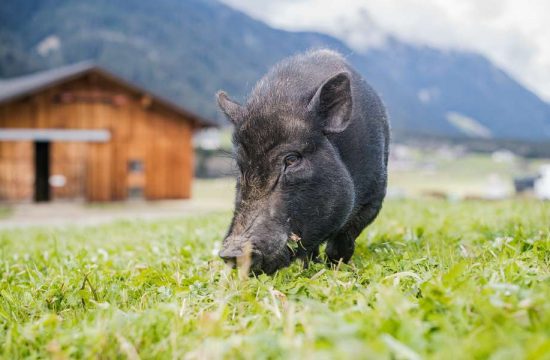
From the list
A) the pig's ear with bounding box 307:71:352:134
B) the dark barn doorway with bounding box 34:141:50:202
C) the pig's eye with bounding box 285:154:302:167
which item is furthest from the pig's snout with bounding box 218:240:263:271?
the dark barn doorway with bounding box 34:141:50:202

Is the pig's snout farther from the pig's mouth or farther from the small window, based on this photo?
the small window

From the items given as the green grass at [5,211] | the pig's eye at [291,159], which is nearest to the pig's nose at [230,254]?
the pig's eye at [291,159]

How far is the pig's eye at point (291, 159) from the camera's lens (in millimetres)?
3893

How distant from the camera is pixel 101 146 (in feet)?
82.0

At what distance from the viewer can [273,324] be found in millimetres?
2488

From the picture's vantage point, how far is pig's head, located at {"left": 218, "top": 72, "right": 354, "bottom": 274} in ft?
11.8

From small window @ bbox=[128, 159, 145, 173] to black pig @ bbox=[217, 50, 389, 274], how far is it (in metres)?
21.8

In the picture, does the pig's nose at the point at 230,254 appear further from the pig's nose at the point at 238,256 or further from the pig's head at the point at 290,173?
the pig's head at the point at 290,173

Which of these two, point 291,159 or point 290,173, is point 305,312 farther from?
point 291,159

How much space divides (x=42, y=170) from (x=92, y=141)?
133 inches

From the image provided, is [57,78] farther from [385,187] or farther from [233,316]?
[233,316]

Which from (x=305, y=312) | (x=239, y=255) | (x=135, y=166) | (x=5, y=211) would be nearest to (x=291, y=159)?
(x=239, y=255)

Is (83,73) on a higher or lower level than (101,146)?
higher

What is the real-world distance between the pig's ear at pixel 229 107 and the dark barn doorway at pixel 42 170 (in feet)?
76.1
